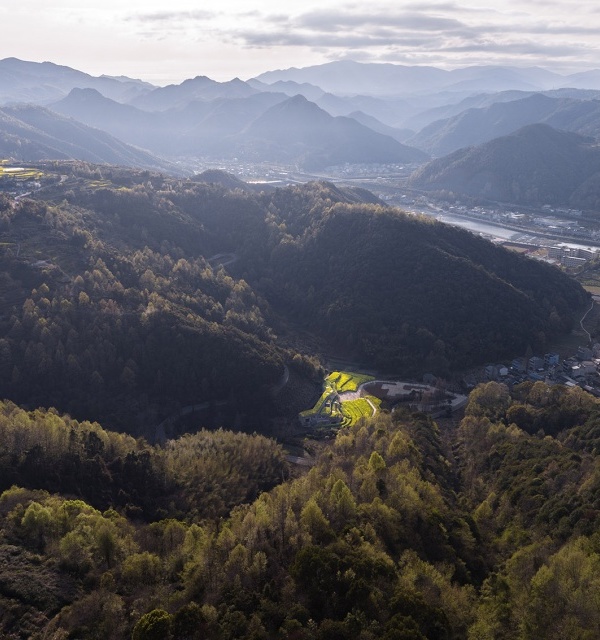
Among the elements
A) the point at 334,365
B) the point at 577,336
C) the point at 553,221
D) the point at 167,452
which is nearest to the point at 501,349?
the point at 577,336

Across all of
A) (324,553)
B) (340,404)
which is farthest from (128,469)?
(340,404)

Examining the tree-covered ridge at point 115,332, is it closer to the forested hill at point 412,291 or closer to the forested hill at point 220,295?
the forested hill at point 220,295

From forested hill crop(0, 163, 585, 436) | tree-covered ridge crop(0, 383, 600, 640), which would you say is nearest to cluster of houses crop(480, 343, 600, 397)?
forested hill crop(0, 163, 585, 436)

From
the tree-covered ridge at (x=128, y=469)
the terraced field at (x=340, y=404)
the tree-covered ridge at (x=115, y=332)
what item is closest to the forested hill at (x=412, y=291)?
the terraced field at (x=340, y=404)

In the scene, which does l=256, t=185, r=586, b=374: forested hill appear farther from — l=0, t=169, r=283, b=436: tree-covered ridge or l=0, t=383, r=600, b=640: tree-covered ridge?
l=0, t=383, r=600, b=640: tree-covered ridge

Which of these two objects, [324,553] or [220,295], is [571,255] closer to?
[220,295]

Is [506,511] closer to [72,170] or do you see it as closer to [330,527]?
[330,527]
